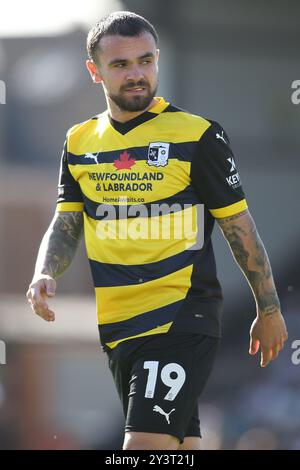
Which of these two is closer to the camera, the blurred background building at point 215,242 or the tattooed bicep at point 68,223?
the tattooed bicep at point 68,223

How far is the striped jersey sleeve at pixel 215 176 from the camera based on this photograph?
16.6 feet

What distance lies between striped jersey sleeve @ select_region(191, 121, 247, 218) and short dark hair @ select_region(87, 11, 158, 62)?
1.72 ft

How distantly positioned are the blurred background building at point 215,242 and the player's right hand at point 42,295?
505 cm

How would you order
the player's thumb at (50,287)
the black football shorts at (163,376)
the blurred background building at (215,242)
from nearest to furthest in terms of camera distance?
the black football shorts at (163,376)
the player's thumb at (50,287)
the blurred background building at (215,242)

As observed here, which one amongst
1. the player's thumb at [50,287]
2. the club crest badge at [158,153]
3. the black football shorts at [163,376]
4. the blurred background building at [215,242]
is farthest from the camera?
the blurred background building at [215,242]

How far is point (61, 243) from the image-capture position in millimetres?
5398

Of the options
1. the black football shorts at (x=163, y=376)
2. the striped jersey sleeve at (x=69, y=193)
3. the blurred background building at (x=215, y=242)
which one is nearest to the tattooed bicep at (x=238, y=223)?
the black football shorts at (x=163, y=376)

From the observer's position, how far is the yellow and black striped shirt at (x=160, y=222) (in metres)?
5.06

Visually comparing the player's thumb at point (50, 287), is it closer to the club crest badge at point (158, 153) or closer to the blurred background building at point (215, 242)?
the club crest badge at point (158, 153)

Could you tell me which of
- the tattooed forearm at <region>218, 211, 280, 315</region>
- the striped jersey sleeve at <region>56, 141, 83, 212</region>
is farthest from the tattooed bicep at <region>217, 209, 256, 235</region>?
the striped jersey sleeve at <region>56, 141, 83, 212</region>

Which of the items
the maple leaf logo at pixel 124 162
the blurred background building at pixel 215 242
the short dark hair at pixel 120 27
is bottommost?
the blurred background building at pixel 215 242

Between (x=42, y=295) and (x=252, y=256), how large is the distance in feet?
2.99

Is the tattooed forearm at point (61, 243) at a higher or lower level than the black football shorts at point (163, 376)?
higher
